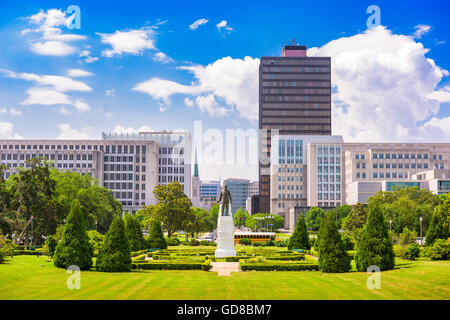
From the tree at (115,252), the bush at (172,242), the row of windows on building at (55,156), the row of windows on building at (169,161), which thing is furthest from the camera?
the row of windows on building at (169,161)

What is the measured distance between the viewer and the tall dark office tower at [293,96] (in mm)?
192000

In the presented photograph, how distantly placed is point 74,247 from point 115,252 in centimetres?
343

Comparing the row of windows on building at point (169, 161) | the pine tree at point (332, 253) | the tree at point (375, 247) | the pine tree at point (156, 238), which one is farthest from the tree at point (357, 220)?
the row of windows on building at point (169, 161)

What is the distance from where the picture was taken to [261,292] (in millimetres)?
26656

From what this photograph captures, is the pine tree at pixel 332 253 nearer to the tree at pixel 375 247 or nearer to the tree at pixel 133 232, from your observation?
the tree at pixel 375 247

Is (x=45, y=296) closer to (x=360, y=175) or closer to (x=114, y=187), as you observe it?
(x=360, y=175)

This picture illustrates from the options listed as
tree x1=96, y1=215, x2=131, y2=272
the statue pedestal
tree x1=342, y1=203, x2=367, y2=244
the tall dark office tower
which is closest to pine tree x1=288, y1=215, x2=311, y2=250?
the statue pedestal

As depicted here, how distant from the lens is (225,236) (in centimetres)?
5291

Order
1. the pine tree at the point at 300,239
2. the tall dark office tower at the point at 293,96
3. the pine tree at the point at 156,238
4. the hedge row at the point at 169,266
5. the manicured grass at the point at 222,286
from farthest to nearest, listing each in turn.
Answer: the tall dark office tower at the point at 293,96
the pine tree at the point at 156,238
the pine tree at the point at 300,239
the hedge row at the point at 169,266
the manicured grass at the point at 222,286

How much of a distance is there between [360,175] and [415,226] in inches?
2636

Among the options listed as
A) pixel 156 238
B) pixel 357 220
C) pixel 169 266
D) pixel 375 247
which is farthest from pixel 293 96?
pixel 375 247

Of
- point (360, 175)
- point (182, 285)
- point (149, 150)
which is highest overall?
point (149, 150)

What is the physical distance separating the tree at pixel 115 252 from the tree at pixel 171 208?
44756mm
